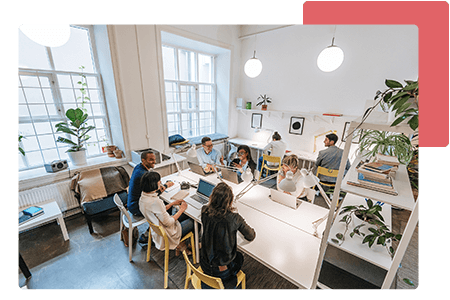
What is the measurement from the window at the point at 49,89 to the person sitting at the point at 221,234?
9.99 ft

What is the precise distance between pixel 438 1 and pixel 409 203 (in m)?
1.40

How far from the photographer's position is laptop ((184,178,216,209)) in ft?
7.11

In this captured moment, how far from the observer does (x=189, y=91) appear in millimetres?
4801

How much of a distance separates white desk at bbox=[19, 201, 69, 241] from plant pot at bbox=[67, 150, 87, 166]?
2.22 ft

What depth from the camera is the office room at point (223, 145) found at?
142cm

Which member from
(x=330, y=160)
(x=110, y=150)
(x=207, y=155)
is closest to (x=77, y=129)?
(x=110, y=150)

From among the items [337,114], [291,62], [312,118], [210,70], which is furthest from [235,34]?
[337,114]

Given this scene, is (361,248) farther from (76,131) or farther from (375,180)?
(76,131)

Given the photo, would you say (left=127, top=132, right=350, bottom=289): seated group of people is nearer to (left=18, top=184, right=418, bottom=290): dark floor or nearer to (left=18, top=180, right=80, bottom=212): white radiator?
(left=18, top=184, right=418, bottom=290): dark floor

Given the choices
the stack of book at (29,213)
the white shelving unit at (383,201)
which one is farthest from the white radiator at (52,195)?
the white shelving unit at (383,201)

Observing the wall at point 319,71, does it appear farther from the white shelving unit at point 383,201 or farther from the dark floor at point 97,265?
the dark floor at point 97,265

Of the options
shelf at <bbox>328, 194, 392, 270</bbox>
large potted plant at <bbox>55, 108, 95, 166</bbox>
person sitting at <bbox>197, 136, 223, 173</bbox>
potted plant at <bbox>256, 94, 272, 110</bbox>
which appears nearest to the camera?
shelf at <bbox>328, 194, 392, 270</bbox>

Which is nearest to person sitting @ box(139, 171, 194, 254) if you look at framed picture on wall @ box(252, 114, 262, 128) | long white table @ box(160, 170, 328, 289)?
long white table @ box(160, 170, 328, 289)

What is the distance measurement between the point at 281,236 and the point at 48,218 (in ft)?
9.08
